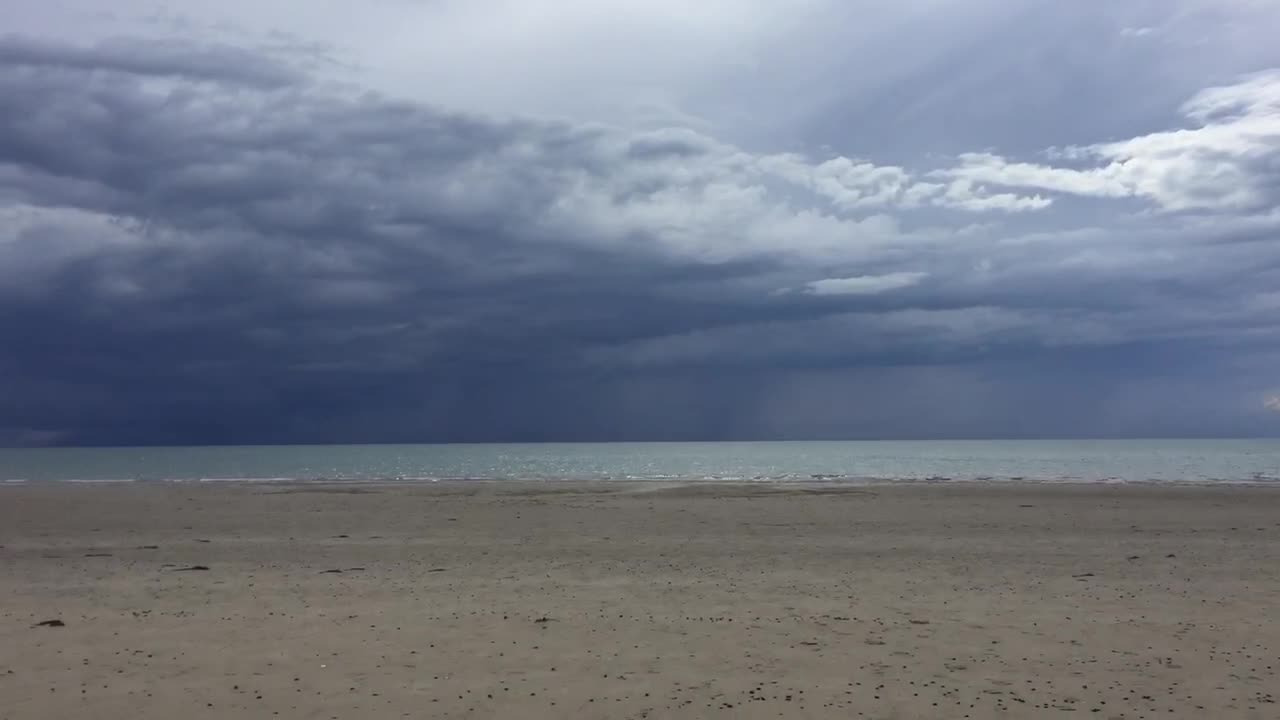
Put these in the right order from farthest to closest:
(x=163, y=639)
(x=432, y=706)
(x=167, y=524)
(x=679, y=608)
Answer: (x=167, y=524) < (x=679, y=608) < (x=163, y=639) < (x=432, y=706)

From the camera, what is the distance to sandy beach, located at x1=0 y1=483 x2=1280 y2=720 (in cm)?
847

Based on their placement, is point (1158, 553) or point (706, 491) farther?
point (706, 491)

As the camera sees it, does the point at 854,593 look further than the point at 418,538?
No

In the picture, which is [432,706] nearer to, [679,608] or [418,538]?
[679,608]

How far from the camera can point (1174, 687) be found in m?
8.73

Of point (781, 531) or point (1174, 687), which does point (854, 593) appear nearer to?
point (1174, 687)

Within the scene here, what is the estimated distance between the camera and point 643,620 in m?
11.7

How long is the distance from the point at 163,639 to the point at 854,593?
9991 mm

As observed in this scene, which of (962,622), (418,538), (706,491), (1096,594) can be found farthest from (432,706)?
(706,491)

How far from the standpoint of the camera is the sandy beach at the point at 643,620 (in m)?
8.47

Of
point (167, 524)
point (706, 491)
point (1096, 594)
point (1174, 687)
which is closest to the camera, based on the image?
point (1174, 687)

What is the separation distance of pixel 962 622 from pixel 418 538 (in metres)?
14.4

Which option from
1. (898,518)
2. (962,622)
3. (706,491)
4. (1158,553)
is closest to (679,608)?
(962,622)

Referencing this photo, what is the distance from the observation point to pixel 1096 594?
13.5 metres
